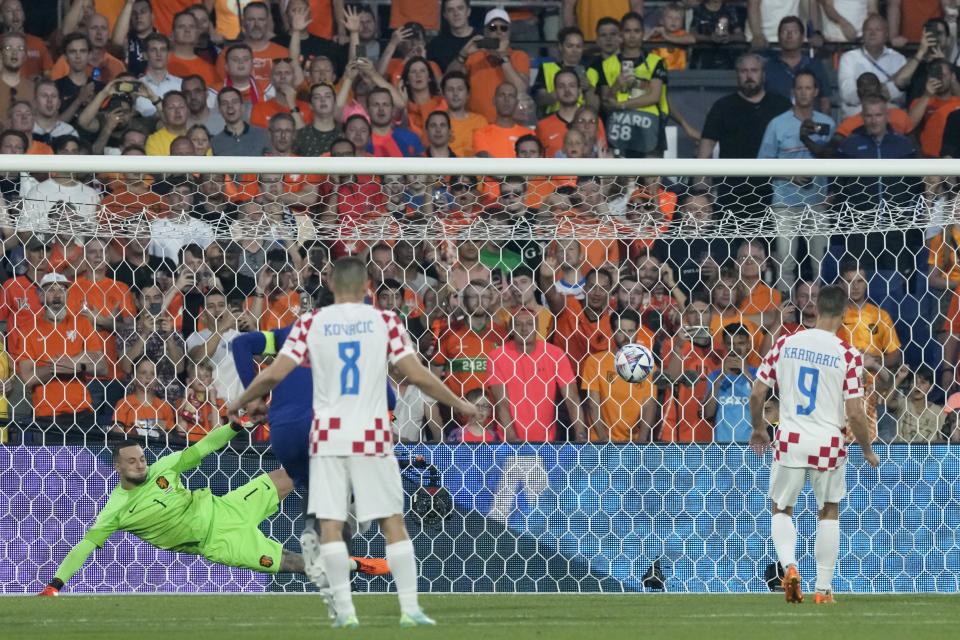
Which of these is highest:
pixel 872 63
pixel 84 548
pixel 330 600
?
pixel 872 63

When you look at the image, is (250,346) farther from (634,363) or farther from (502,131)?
(502,131)

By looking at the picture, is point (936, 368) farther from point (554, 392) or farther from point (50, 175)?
point (50, 175)

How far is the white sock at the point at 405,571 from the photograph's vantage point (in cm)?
655

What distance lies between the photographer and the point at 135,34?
45.0 feet

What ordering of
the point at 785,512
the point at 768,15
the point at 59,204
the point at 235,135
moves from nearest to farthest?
the point at 785,512 < the point at 59,204 < the point at 235,135 < the point at 768,15

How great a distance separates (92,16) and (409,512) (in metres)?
6.28

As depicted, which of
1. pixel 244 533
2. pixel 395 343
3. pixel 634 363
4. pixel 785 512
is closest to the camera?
pixel 395 343

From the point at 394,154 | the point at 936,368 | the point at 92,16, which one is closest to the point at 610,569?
the point at 936,368

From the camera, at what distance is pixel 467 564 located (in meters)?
9.56

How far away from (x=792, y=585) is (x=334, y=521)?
2699 millimetres

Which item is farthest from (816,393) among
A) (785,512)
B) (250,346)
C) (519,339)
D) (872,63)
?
(872,63)

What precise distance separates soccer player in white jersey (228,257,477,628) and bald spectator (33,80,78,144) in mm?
6547

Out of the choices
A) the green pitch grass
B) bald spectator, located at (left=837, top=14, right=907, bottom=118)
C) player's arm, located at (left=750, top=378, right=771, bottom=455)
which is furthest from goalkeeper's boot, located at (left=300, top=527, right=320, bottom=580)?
bald spectator, located at (left=837, top=14, right=907, bottom=118)

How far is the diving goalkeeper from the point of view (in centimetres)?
872
